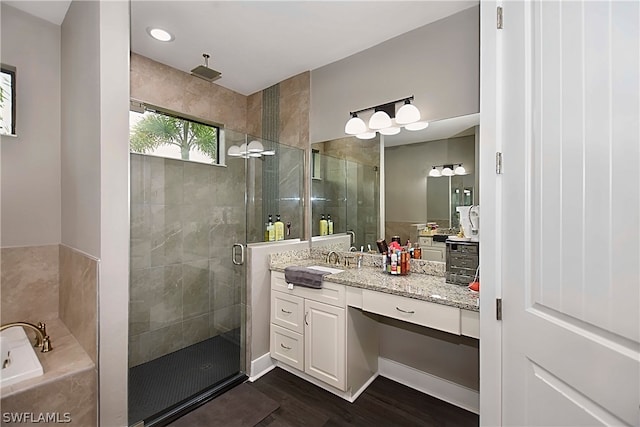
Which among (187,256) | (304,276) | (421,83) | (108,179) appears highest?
(421,83)

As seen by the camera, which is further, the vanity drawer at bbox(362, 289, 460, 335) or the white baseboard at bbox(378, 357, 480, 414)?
the white baseboard at bbox(378, 357, 480, 414)

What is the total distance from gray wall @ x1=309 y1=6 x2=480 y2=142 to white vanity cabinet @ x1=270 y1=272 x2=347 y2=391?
1438mm

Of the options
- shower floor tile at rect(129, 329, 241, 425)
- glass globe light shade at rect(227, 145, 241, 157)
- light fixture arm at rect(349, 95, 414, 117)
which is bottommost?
shower floor tile at rect(129, 329, 241, 425)

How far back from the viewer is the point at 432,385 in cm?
214

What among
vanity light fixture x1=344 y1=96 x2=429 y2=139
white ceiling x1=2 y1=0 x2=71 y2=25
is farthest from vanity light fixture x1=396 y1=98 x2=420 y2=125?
white ceiling x1=2 y1=0 x2=71 y2=25

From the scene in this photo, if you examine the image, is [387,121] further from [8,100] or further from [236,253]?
[8,100]

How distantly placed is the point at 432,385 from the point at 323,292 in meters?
1.06

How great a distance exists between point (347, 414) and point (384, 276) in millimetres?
956

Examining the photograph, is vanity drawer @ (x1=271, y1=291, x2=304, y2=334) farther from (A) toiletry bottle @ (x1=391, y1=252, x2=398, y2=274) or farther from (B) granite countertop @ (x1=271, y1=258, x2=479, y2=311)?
(A) toiletry bottle @ (x1=391, y1=252, x2=398, y2=274)

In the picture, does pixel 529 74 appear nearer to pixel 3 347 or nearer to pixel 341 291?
pixel 341 291

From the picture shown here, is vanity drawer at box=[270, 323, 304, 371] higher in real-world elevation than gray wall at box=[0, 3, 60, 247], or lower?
lower

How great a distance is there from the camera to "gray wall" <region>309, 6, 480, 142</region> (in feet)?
6.45

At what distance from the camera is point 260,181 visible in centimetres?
271

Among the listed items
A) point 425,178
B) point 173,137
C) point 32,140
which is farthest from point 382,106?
point 32,140
